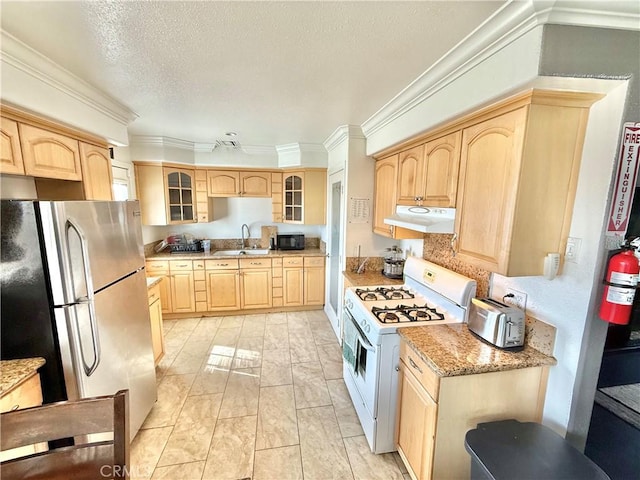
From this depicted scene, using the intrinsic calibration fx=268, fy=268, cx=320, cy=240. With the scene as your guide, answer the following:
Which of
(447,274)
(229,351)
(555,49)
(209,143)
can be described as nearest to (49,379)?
(229,351)

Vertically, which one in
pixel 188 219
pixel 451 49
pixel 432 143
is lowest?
pixel 188 219

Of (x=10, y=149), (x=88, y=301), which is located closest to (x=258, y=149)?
(x=10, y=149)

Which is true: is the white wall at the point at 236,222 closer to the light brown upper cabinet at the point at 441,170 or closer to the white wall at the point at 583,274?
the light brown upper cabinet at the point at 441,170

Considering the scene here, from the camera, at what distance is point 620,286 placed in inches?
44.7

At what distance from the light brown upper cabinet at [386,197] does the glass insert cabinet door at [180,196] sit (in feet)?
8.84

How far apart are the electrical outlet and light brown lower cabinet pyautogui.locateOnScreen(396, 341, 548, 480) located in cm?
33

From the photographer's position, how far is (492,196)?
4.50 ft

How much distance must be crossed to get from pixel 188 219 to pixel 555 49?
13.4 ft

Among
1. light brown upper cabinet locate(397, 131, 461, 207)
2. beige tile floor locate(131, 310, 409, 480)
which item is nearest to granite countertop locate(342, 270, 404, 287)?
light brown upper cabinet locate(397, 131, 461, 207)

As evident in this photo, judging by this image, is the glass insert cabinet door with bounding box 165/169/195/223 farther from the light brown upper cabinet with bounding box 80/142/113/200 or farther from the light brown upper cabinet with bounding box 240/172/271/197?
the light brown upper cabinet with bounding box 80/142/113/200

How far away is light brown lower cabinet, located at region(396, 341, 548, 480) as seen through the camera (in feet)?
4.45

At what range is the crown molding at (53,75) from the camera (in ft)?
4.22

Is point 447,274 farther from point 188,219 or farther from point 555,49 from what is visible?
point 188,219

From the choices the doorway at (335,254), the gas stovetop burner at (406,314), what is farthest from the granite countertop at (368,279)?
the gas stovetop burner at (406,314)
